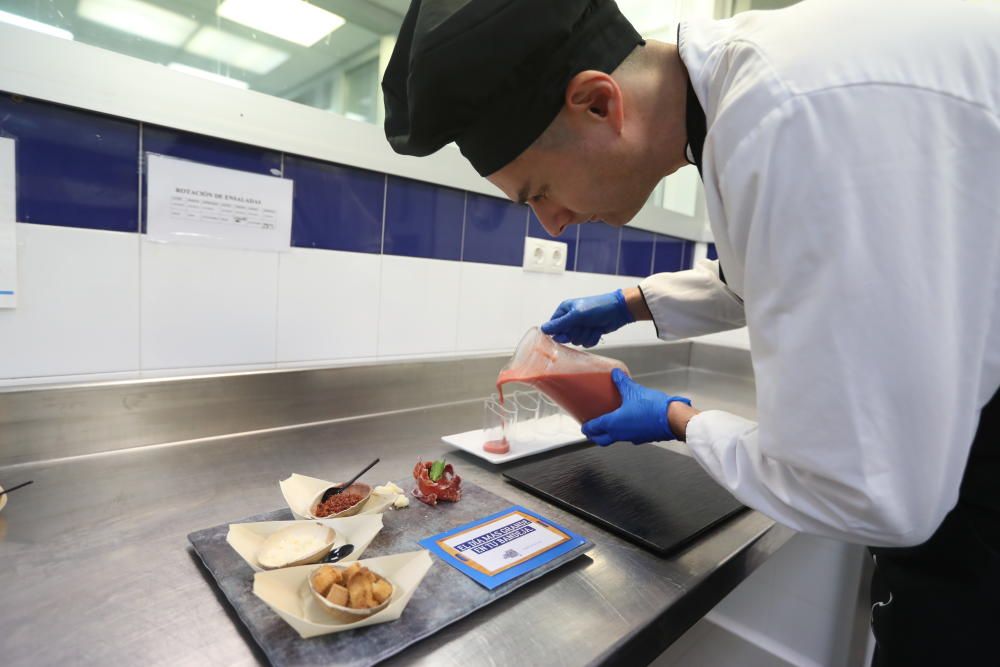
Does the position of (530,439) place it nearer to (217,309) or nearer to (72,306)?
(217,309)

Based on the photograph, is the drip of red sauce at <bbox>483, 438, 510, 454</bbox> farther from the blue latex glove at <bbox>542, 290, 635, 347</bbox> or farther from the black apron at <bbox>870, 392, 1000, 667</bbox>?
the black apron at <bbox>870, 392, 1000, 667</bbox>

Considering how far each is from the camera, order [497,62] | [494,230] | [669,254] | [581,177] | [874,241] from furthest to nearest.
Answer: [669,254] < [494,230] < [581,177] < [497,62] < [874,241]

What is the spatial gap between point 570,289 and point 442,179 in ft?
1.98

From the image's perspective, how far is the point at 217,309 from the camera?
3.13ft

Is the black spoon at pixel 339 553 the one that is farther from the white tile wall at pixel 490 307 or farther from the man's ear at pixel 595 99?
the white tile wall at pixel 490 307

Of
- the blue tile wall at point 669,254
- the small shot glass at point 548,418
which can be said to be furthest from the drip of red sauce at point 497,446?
the blue tile wall at point 669,254

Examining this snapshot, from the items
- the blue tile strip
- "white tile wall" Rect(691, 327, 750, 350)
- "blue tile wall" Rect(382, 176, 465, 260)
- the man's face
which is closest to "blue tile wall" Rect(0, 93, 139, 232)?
the blue tile strip

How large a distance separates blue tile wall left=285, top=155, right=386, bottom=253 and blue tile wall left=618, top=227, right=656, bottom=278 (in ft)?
3.22

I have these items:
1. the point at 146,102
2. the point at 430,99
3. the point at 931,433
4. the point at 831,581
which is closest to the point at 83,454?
the point at 146,102

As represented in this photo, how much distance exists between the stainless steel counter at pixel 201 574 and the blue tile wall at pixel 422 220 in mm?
488

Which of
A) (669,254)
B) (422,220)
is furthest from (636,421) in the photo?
(669,254)

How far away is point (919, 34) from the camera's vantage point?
449 mm

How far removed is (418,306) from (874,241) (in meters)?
0.96

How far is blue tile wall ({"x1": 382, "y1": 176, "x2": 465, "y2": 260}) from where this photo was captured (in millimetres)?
1175
